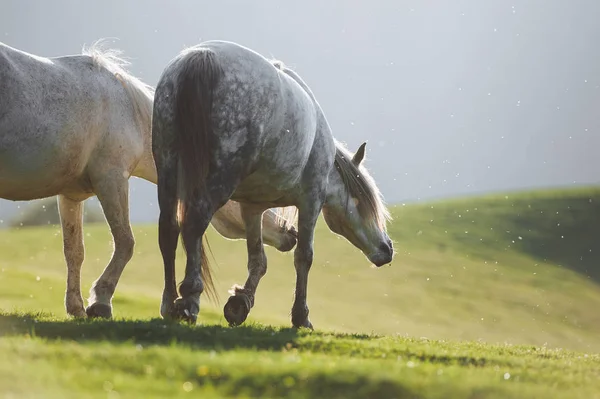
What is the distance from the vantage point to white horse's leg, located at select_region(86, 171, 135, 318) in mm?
9680

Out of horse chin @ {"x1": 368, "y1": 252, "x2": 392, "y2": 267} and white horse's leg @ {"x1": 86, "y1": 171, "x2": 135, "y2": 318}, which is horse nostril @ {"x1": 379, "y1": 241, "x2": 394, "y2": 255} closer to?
horse chin @ {"x1": 368, "y1": 252, "x2": 392, "y2": 267}

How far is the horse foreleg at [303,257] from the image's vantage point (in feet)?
34.2

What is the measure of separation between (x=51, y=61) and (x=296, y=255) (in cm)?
374

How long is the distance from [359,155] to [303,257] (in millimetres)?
1997

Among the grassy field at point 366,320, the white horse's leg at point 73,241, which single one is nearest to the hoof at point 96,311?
the grassy field at point 366,320

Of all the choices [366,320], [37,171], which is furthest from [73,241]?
[366,320]

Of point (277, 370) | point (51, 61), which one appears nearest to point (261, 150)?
point (51, 61)

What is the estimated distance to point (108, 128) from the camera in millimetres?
10055

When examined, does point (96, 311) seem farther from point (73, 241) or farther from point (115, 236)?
point (73, 241)

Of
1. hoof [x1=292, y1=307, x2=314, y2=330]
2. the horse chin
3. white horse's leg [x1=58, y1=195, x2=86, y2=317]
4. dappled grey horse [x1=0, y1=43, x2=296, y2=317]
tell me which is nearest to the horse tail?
dappled grey horse [x1=0, y1=43, x2=296, y2=317]

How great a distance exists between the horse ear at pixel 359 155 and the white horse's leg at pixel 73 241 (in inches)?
149

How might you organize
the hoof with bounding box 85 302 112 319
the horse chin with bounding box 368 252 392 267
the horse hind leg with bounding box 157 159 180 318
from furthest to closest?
the horse chin with bounding box 368 252 392 267 → the hoof with bounding box 85 302 112 319 → the horse hind leg with bounding box 157 159 180 318

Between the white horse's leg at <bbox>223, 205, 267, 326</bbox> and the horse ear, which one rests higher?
the horse ear

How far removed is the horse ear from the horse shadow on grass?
4.23 m
